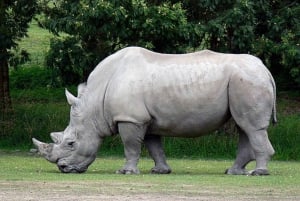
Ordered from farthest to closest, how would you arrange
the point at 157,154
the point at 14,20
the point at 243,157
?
the point at 14,20 → the point at 157,154 → the point at 243,157

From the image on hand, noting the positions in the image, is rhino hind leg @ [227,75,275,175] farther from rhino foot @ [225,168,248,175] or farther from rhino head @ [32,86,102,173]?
rhino head @ [32,86,102,173]

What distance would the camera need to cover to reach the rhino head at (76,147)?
64.8 ft

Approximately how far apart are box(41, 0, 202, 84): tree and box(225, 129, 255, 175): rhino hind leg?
17.1 feet

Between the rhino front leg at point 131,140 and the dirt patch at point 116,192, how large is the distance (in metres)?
2.75

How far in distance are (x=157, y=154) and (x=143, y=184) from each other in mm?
3536

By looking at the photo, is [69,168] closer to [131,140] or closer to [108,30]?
[131,140]

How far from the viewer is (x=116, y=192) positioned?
15438 millimetres

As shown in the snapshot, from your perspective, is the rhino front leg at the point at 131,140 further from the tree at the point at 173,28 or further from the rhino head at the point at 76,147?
the tree at the point at 173,28

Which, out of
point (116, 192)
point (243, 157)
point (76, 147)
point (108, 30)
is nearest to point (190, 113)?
point (243, 157)

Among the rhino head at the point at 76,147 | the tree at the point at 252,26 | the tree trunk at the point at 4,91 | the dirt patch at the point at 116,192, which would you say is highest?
the tree at the point at 252,26

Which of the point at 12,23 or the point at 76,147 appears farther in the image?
the point at 12,23

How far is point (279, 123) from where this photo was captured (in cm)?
2848

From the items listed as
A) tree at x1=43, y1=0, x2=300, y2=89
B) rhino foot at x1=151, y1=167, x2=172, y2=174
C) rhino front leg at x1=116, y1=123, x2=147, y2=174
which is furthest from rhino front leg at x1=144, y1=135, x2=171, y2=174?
tree at x1=43, y1=0, x2=300, y2=89

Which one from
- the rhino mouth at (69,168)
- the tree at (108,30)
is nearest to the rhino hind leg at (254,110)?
the rhino mouth at (69,168)
